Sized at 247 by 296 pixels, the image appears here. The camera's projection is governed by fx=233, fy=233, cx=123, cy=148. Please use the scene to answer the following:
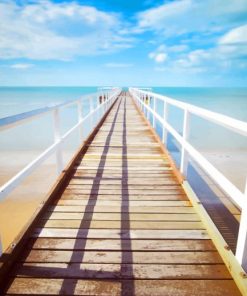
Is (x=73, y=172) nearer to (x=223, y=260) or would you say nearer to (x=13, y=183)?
(x=13, y=183)

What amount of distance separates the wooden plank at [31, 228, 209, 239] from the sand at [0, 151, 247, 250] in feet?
12.6

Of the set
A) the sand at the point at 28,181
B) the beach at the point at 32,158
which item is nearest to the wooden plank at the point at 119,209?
the beach at the point at 32,158

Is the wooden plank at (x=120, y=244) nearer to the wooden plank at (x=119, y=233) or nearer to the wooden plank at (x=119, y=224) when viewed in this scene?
the wooden plank at (x=119, y=233)

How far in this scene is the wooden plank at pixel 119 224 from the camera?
2.36 meters

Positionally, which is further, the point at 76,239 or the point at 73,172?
the point at 73,172

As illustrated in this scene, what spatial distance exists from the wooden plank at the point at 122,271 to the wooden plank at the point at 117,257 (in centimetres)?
4

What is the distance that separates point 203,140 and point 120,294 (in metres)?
17.3

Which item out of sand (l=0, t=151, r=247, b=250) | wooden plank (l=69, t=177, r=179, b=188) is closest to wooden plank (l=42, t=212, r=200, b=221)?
wooden plank (l=69, t=177, r=179, b=188)

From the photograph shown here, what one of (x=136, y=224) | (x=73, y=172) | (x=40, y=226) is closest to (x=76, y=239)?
(x=40, y=226)

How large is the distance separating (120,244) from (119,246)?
1.2 inches

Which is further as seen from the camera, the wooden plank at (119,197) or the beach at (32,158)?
the beach at (32,158)

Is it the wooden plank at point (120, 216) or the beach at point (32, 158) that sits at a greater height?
the wooden plank at point (120, 216)

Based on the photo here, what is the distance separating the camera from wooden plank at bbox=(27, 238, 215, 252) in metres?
2.05

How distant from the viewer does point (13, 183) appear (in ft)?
6.33
